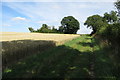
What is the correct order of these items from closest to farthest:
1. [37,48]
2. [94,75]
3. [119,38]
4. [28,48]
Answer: [94,75], [28,48], [37,48], [119,38]

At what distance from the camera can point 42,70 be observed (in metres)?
8.23

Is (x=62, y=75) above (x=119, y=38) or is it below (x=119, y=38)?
below

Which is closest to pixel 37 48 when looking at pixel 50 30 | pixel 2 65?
pixel 2 65

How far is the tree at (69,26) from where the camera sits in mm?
106581

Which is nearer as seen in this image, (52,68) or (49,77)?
(49,77)

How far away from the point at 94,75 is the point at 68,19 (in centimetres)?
10562

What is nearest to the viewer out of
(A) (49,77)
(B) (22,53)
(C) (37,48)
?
(A) (49,77)

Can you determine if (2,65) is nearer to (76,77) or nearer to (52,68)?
(52,68)

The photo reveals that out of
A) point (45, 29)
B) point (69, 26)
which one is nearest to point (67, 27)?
point (69, 26)

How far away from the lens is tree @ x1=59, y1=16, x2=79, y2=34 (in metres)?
107

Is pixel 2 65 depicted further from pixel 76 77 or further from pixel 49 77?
pixel 76 77

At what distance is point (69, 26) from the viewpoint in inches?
4203

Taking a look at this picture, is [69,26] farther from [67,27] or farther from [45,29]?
[45,29]

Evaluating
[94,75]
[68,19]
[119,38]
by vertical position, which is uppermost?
[68,19]
